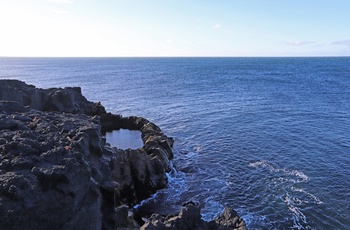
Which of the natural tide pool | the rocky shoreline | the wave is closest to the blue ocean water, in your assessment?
the wave

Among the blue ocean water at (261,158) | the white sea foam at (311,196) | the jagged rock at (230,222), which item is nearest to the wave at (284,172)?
the blue ocean water at (261,158)

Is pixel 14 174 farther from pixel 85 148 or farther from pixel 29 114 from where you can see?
pixel 29 114

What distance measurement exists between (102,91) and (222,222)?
82943mm

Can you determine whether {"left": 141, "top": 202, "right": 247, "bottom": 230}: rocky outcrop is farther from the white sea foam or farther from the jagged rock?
the white sea foam

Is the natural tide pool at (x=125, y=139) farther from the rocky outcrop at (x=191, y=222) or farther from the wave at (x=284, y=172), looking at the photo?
the rocky outcrop at (x=191, y=222)

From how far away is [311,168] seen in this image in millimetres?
37312

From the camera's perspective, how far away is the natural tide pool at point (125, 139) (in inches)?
1775

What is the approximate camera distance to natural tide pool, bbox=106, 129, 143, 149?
148 feet

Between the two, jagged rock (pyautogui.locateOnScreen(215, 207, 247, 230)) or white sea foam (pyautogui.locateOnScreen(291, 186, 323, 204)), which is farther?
white sea foam (pyautogui.locateOnScreen(291, 186, 323, 204))

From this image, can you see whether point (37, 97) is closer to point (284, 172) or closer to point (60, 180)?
point (60, 180)

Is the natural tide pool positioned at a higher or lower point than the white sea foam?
higher

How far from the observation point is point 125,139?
4850cm

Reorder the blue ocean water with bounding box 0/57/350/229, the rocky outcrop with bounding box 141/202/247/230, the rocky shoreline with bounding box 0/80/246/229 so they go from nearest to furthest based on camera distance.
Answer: the rocky shoreline with bounding box 0/80/246/229 < the rocky outcrop with bounding box 141/202/247/230 < the blue ocean water with bounding box 0/57/350/229

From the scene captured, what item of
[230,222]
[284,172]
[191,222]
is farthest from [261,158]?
[191,222]
